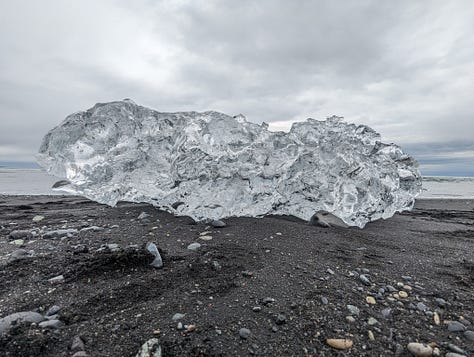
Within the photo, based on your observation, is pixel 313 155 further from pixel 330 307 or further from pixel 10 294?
pixel 10 294

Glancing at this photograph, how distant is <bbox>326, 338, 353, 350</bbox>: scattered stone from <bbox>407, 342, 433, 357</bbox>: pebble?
1.20 feet

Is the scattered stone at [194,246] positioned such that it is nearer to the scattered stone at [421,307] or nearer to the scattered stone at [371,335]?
the scattered stone at [371,335]

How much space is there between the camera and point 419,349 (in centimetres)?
171

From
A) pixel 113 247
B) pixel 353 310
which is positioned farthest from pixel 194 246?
pixel 353 310

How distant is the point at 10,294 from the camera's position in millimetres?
2209

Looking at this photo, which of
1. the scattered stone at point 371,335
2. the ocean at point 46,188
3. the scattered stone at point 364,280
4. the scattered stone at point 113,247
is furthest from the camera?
the ocean at point 46,188

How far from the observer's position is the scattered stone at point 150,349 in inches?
62.3

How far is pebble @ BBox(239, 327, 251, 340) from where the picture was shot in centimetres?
174

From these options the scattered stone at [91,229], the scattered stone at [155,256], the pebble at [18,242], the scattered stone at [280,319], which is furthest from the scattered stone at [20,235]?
the scattered stone at [280,319]

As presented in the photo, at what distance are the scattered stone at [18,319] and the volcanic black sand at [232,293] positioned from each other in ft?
0.13

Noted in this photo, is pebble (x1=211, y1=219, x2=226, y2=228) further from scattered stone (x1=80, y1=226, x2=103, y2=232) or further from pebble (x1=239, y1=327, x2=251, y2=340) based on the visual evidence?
pebble (x1=239, y1=327, x2=251, y2=340)

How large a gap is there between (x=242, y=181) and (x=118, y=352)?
3.01m

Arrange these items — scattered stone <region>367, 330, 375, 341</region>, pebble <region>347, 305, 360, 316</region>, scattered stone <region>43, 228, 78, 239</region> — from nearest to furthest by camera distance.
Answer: scattered stone <region>367, 330, 375, 341</region> < pebble <region>347, 305, 360, 316</region> < scattered stone <region>43, 228, 78, 239</region>

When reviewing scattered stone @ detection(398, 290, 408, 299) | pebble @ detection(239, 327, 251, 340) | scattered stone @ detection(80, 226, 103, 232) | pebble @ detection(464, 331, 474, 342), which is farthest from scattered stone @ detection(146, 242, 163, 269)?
pebble @ detection(464, 331, 474, 342)
